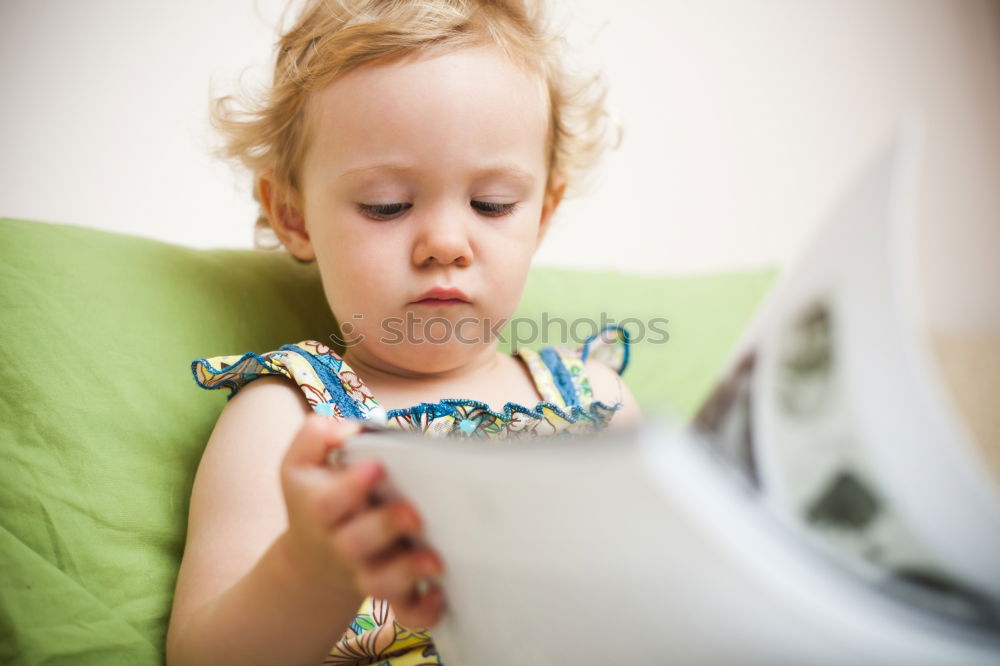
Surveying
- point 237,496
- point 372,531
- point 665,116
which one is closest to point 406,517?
point 372,531

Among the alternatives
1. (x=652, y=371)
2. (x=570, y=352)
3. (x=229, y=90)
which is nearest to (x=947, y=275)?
(x=652, y=371)

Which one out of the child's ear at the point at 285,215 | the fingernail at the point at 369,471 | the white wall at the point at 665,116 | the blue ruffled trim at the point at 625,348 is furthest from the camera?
the white wall at the point at 665,116

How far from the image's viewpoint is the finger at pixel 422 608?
0.37 meters

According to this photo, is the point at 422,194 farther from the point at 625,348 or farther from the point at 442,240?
the point at 625,348

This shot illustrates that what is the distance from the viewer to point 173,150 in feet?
3.89

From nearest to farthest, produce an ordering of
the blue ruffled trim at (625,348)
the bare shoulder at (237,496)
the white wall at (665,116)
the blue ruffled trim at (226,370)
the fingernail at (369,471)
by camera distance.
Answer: the fingernail at (369,471)
the bare shoulder at (237,496)
the blue ruffled trim at (226,370)
the blue ruffled trim at (625,348)
the white wall at (665,116)

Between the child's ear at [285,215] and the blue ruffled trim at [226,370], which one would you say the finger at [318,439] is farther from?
the child's ear at [285,215]

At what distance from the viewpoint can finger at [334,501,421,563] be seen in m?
0.34

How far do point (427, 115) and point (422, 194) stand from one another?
63 millimetres

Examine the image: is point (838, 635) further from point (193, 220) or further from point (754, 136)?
point (754, 136)

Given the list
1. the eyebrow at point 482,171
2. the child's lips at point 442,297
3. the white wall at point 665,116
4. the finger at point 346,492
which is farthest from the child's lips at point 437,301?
the white wall at point 665,116

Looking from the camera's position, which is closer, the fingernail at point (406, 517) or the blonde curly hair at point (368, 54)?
the fingernail at point (406, 517)

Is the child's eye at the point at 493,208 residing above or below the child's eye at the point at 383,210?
above

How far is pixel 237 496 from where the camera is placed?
0.53 meters
